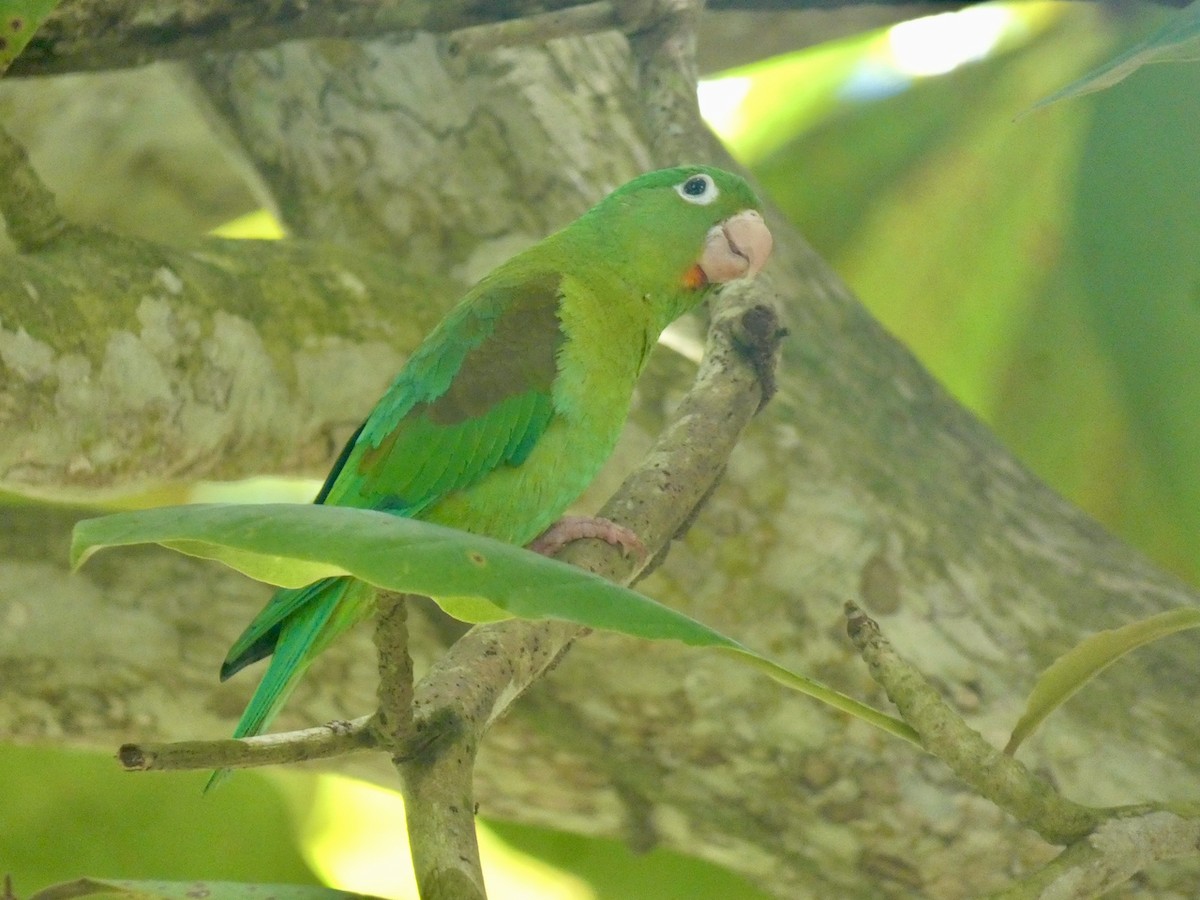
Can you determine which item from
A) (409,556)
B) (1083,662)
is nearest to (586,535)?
(1083,662)

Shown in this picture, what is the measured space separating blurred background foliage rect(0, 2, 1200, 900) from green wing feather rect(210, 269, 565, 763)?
1.46m

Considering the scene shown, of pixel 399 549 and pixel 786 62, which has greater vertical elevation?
pixel 786 62

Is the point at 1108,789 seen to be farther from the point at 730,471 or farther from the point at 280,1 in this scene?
the point at 280,1

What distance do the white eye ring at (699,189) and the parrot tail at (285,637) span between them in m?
0.77

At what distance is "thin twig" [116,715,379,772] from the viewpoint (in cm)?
68

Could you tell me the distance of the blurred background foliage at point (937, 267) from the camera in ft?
9.08

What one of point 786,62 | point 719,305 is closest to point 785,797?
point 719,305

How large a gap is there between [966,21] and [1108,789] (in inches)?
79.3

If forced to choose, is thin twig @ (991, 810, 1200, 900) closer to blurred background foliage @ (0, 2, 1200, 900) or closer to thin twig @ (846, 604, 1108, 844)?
Result: thin twig @ (846, 604, 1108, 844)

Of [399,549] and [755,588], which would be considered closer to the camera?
[399,549]

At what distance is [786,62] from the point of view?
3439 mm

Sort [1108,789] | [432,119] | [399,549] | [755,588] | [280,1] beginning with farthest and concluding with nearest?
[432,119], [755,588], [1108,789], [280,1], [399,549]

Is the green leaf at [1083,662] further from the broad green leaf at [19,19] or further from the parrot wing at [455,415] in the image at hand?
the broad green leaf at [19,19]

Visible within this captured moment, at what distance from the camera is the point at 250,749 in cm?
76
